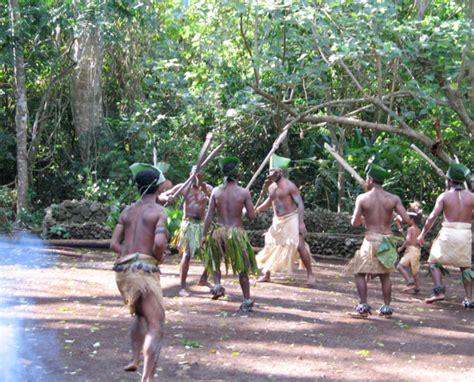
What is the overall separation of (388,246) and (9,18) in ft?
39.2

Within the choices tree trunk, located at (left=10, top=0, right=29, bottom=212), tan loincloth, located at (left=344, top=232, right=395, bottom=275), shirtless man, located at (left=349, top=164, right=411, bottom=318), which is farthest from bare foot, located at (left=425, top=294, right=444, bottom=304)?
tree trunk, located at (left=10, top=0, right=29, bottom=212)

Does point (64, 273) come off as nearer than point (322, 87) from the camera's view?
Yes

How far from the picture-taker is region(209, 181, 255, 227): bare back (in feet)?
27.3

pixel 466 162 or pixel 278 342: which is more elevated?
pixel 466 162

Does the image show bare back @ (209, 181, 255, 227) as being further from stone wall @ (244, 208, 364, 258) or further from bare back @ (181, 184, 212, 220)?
stone wall @ (244, 208, 364, 258)

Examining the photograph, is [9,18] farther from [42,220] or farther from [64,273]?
[64,273]

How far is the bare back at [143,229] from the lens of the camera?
5230mm

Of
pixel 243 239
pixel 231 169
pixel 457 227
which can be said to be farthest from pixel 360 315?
pixel 231 169

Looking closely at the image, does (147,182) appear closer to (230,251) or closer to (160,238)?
(160,238)

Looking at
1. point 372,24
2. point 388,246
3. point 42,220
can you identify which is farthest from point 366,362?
point 42,220

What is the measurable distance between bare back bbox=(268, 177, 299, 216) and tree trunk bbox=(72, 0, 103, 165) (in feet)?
28.8

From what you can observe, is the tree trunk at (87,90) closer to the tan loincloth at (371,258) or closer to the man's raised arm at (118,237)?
the tan loincloth at (371,258)

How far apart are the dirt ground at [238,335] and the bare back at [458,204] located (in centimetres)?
111

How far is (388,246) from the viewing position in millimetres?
7949
